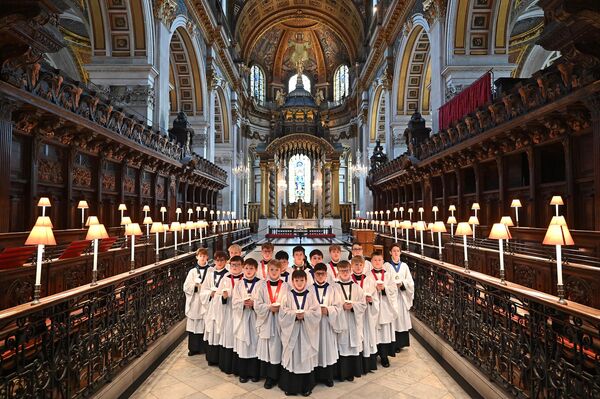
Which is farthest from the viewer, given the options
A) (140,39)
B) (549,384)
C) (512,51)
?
(512,51)

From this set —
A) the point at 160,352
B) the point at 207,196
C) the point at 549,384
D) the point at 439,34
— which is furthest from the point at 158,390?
the point at 207,196

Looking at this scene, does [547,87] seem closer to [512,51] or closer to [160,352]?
[160,352]

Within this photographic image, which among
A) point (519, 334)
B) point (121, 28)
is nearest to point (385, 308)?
point (519, 334)

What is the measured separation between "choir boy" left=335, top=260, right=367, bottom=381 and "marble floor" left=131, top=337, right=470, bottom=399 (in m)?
0.16

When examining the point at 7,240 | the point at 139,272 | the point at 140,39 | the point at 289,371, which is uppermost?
the point at 140,39

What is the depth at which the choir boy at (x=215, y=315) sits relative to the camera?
4898 mm

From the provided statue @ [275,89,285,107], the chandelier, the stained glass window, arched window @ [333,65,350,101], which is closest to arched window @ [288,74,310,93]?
statue @ [275,89,285,107]

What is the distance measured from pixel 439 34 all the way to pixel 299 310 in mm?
13493

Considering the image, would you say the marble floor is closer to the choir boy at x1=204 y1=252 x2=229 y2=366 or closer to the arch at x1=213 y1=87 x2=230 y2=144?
the choir boy at x1=204 y1=252 x2=229 y2=366

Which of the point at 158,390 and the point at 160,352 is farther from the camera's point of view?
the point at 160,352

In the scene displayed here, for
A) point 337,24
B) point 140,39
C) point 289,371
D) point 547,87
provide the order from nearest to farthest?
point 289,371 → point 547,87 → point 140,39 → point 337,24

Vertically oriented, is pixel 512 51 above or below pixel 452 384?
above

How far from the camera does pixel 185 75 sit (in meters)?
19.6

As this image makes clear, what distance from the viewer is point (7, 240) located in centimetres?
534
